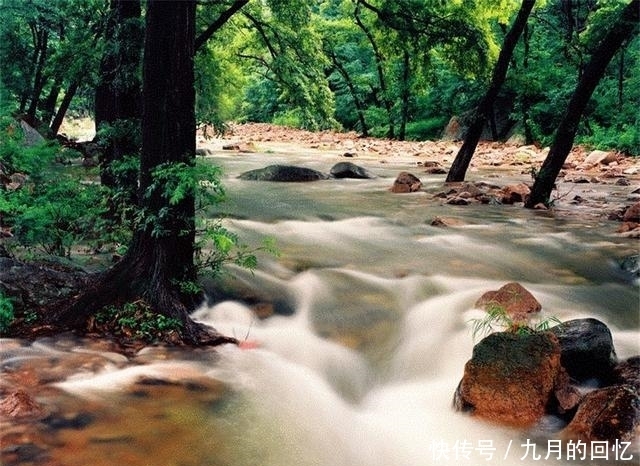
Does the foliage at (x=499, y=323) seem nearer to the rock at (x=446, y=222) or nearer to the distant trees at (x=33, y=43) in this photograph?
the rock at (x=446, y=222)

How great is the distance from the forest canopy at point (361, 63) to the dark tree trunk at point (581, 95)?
1.40 metres

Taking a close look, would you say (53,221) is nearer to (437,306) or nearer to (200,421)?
(200,421)

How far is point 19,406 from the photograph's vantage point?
148 inches

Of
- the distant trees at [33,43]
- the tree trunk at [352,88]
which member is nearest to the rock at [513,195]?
the distant trees at [33,43]

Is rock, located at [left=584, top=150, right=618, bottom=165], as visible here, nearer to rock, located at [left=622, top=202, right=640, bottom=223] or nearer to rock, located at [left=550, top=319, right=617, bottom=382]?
rock, located at [left=622, top=202, right=640, bottom=223]

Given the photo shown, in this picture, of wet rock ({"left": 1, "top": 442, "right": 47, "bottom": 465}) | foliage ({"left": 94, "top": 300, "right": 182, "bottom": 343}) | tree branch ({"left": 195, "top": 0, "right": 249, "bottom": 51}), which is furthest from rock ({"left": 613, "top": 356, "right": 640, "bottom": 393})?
tree branch ({"left": 195, "top": 0, "right": 249, "bottom": 51})

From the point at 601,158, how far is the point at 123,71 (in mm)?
17216

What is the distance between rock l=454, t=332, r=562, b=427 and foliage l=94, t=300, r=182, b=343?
245 centimetres

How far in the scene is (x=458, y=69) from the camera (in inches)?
514

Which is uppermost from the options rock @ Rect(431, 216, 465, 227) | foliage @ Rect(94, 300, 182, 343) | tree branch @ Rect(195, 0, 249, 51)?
tree branch @ Rect(195, 0, 249, 51)

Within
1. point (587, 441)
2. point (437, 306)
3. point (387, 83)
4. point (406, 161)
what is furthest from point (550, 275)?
point (387, 83)

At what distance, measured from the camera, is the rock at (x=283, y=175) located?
16.5 meters

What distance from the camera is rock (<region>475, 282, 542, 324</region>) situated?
5848mm

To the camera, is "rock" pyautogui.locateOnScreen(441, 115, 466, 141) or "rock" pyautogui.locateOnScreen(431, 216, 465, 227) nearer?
"rock" pyautogui.locateOnScreen(431, 216, 465, 227)
